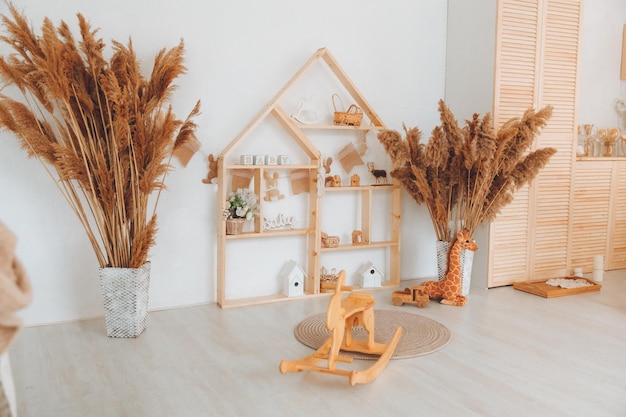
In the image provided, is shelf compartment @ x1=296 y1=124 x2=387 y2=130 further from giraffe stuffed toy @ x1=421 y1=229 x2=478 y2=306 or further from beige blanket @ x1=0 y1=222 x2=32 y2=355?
beige blanket @ x1=0 y1=222 x2=32 y2=355

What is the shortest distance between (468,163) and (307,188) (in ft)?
3.85

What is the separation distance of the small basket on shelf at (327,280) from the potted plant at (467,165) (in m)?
0.80

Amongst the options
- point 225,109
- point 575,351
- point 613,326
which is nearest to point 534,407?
point 575,351

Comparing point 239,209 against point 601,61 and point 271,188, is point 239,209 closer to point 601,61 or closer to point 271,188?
point 271,188

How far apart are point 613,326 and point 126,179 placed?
314 cm

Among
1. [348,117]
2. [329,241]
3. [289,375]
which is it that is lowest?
[289,375]

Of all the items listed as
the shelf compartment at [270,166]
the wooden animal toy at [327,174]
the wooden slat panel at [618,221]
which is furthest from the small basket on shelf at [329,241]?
the wooden slat panel at [618,221]

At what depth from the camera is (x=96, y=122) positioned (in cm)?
347

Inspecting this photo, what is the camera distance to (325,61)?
4395mm

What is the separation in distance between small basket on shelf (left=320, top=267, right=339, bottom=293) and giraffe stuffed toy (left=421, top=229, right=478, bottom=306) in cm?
66

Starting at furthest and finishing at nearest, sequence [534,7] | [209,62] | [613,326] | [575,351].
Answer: [534,7] → [209,62] → [613,326] → [575,351]

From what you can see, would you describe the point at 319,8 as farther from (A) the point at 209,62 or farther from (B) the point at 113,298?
(B) the point at 113,298

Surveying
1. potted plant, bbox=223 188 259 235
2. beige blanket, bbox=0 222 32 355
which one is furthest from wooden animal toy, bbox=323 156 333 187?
beige blanket, bbox=0 222 32 355

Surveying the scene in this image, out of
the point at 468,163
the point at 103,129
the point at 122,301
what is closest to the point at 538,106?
the point at 468,163
